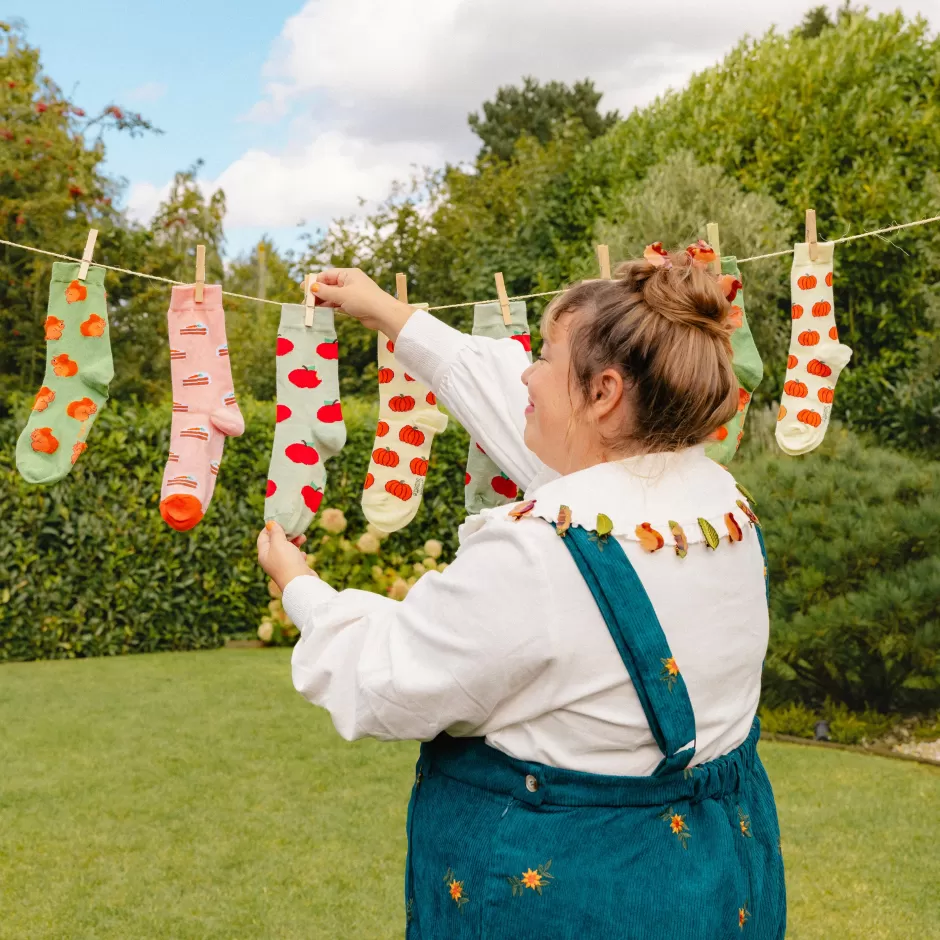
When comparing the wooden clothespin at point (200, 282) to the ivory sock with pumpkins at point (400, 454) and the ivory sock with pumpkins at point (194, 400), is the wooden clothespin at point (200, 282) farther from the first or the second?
the ivory sock with pumpkins at point (400, 454)

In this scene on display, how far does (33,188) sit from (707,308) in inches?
307

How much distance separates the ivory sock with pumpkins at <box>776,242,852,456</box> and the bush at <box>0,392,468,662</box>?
5064mm

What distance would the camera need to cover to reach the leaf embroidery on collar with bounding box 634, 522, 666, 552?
4.11 feet

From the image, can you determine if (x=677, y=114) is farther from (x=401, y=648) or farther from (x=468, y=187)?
(x=401, y=648)

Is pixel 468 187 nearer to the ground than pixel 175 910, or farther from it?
farther from it

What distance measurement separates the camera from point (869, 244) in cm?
853

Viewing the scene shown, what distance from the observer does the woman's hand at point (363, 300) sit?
1937mm

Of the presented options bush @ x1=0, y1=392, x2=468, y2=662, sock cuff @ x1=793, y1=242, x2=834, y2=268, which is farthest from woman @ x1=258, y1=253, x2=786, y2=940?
bush @ x1=0, y1=392, x2=468, y2=662

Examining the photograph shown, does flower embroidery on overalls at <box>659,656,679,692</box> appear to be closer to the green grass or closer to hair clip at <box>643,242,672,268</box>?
hair clip at <box>643,242,672,268</box>

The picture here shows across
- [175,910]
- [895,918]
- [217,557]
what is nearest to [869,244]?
[217,557]

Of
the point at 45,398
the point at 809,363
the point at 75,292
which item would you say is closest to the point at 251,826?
the point at 45,398

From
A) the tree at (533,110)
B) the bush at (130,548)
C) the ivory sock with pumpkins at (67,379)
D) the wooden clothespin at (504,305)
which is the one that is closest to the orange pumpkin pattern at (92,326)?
the ivory sock with pumpkins at (67,379)

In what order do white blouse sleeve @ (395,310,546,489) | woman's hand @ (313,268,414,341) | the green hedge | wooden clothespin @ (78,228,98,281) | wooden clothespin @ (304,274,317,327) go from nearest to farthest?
white blouse sleeve @ (395,310,546,489), woman's hand @ (313,268,414,341), wooden clothespin @ (304,274,317,327), wooden clothespin @ (78,228,98,281), the green hedge

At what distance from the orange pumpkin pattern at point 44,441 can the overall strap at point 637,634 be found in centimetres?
185
